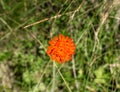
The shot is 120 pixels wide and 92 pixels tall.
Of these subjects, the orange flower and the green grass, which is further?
the green grass

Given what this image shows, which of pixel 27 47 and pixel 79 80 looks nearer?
pixel 79 80

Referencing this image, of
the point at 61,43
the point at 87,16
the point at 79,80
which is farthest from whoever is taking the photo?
the point at 79,80

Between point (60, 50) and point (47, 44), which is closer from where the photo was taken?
point (60, 50)

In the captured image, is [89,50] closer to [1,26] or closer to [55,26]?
[55,26]

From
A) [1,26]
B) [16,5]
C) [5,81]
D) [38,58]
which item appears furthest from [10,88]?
[16,5]
